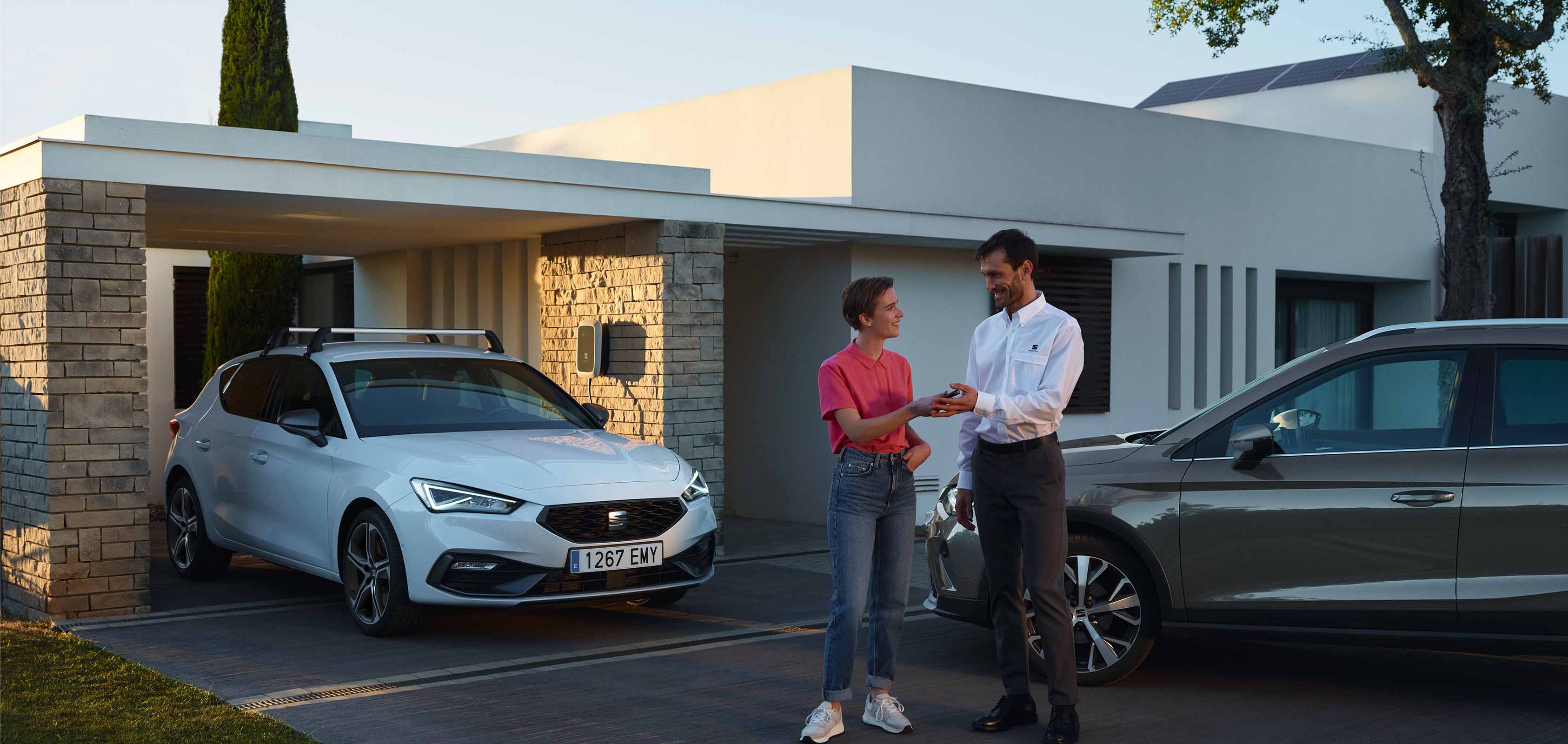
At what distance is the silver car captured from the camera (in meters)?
5.50

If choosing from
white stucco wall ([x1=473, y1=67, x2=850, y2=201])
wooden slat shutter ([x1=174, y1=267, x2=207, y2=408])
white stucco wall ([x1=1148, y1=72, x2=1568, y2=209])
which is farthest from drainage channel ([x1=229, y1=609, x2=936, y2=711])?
white stucco wall ([x1=1148, y1=72, x2=1568, y2=209])

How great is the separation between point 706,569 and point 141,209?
407 cm

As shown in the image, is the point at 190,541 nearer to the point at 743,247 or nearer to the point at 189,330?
the point at 743,247

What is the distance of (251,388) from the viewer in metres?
9.16

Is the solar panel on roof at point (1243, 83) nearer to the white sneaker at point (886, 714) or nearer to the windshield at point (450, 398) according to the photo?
the windshield at point (450, 398)

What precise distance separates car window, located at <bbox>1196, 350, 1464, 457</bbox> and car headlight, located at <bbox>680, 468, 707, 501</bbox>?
9.50ft

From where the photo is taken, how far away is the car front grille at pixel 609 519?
7129 mm

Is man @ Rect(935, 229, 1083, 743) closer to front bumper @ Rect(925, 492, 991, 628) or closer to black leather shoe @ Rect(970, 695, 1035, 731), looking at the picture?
black leather shoe @ Rect(970, 695, 1035, 731)

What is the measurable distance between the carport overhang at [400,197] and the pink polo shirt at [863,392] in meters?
5.12

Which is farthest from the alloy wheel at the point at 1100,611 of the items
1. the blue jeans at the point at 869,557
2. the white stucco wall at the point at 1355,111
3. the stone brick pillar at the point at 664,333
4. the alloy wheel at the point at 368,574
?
the white stucco wall at the point at 1355,111

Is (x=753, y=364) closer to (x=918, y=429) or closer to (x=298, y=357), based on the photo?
(x=918, y=429)

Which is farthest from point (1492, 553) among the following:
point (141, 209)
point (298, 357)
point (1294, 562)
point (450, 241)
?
point (450, 241)

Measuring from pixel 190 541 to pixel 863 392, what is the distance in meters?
6.32

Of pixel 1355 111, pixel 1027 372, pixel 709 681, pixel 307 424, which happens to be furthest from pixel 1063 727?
Result: pixel 1355 111
